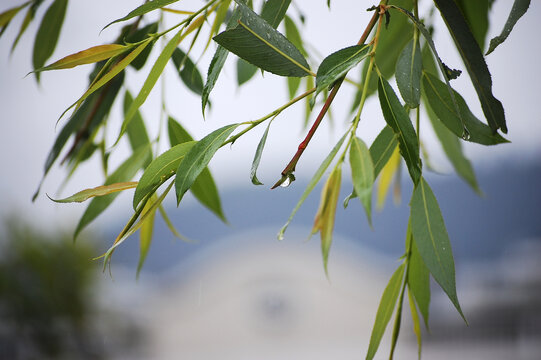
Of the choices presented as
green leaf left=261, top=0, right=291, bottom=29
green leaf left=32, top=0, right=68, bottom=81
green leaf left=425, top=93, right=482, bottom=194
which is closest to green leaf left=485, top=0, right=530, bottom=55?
green leaf left=261, top=0, right=291, bottom=29

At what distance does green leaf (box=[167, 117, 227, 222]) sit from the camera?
0.39 m

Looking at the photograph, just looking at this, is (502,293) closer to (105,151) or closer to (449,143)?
(449,143)

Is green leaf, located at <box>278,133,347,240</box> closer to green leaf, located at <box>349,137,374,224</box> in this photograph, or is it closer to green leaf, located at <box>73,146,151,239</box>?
green leaf, located at <box>349,137,374,224</box>

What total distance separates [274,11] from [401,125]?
0.33ft

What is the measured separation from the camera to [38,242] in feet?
7.88

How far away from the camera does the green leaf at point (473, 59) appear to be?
245 mm

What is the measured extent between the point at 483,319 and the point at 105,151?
6.85ft

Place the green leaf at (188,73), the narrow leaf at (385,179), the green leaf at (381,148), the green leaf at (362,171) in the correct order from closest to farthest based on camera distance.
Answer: the green leaf at (362,171), the green leaf at (381,148), the green leaf at (188,73), the narrow leaf at (385,179)

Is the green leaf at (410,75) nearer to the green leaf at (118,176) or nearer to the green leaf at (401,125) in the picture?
the green leaf at (401,125)

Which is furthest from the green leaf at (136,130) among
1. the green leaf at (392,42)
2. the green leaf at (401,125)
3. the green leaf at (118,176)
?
the green leaf at (401,125)

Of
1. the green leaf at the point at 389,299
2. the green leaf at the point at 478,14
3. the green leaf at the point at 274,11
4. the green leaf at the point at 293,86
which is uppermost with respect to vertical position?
the green leaf at the point at 478,14

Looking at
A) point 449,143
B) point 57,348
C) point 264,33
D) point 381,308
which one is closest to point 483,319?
point 57,348

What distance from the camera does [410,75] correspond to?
0.84 ft

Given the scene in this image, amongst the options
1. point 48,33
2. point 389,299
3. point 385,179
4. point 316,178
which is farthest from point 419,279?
point 48,33
